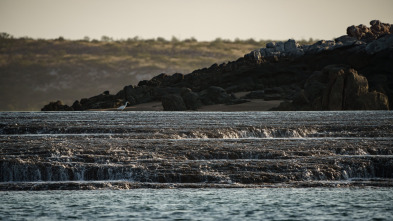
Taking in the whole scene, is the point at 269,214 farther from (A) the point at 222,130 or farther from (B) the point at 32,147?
(A) the point at 222,130

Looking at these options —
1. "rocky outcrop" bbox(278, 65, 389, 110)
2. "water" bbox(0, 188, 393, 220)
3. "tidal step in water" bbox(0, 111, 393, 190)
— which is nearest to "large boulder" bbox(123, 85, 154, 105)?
"rocky outcrop" bbox(278, 65, 389, 110)

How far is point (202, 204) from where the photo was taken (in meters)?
25.5

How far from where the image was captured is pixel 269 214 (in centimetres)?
2362

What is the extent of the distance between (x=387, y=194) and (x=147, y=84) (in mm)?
158613

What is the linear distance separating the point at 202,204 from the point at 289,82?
151569 millimetres

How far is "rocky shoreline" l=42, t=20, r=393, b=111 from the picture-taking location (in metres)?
119

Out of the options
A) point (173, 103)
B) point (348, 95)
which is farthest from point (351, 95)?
point (173, 103)

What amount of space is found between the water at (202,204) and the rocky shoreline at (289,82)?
9147 centimetres

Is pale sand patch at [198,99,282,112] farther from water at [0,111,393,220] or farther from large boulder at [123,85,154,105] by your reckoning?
water at [0,111,393,220]

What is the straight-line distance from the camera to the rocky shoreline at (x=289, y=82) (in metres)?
119

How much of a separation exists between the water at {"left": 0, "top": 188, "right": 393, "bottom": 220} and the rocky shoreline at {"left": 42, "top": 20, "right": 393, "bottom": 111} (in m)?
91.5

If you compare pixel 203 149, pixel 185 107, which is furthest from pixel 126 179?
pixel 185 107

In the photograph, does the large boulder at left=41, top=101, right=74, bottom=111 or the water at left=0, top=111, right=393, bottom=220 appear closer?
the water at left=0, top=111, right=393, bottom=220

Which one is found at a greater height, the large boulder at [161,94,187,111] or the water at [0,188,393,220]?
the large boulder at [161,94,187,111]
